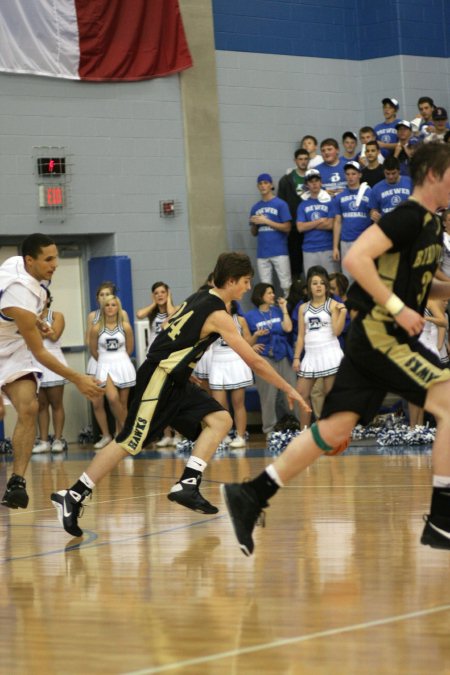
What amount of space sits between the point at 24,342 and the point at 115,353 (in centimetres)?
637

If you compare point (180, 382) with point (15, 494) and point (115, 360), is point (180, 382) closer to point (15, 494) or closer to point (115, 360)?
point (15, 494)

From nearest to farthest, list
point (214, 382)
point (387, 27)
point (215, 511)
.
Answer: point (215, 511)
point (214, 382)
point (387, 27)

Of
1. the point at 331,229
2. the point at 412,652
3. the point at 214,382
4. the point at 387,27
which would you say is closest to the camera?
the point at 412,652

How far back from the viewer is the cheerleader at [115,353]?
1316cm

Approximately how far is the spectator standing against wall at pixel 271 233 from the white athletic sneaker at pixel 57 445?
353 cm

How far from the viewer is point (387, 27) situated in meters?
16.4

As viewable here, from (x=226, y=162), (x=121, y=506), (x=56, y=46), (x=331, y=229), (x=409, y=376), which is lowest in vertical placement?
(x=121, y=506)

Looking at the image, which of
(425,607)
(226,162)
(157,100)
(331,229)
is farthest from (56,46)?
(425,607)

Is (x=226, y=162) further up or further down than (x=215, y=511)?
further up

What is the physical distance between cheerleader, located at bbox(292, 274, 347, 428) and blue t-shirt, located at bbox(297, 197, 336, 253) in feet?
6.55

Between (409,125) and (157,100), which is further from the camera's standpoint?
(157,100)

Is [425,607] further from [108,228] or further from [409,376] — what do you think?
[108,228]

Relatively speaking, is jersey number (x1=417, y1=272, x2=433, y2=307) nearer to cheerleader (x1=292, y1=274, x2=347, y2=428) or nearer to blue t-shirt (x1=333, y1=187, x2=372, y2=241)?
cheerleader (x1=292, y1=274, x2=347, y2=428)

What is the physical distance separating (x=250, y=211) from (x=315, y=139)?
127 centimetres
